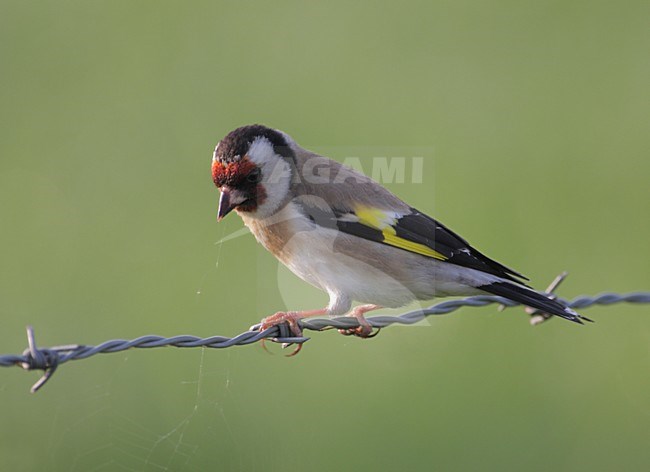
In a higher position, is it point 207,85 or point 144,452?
point 207,85

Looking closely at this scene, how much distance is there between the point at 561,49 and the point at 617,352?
4.08 m

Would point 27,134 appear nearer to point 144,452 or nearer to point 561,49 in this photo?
point 144,452

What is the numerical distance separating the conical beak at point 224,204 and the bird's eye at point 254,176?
0.15 m

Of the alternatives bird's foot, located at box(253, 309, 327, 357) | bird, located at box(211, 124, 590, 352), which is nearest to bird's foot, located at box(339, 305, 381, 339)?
bird, located at box(211, 124, 590, 352)

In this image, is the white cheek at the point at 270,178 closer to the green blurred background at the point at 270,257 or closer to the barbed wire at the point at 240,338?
the barbed wire at the point at 240,338

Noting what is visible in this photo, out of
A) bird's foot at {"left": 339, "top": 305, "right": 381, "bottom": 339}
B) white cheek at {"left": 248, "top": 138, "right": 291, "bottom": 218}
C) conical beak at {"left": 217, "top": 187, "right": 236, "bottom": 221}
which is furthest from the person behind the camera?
white cheek at {"left": 248, "top": 138, "right": 291, "bottom": 218}

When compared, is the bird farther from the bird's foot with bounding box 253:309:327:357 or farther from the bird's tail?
the bird's foot with bounding box 253:309:327:357

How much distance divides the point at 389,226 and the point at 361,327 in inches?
23.8

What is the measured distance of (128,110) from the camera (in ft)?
31.3

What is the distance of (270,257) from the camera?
25.4ft

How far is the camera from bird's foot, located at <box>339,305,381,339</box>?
5.35 metres

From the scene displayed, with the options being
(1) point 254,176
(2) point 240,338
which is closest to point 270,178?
(1) point 254,176

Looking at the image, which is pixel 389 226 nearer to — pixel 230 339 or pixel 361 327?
pixel 361 327

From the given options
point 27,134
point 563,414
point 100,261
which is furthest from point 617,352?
point 27,134
